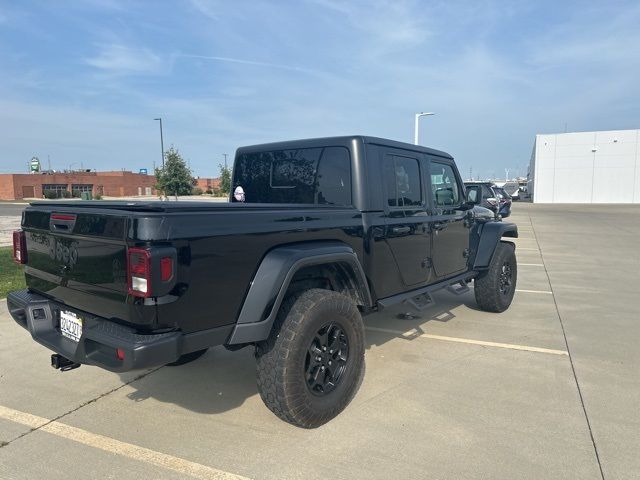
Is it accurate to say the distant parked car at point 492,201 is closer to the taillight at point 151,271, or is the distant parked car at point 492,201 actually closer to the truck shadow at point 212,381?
the truck shadow at point 212,381

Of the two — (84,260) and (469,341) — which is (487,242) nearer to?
(469,341)

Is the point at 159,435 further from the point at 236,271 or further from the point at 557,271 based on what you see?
the point at 557,271

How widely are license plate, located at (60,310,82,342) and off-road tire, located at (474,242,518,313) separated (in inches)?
177

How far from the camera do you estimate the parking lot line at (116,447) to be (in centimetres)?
269

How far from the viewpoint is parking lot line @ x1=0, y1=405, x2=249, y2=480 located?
269 centimetres

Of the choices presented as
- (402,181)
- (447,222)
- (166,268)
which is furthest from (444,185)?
(166,268)

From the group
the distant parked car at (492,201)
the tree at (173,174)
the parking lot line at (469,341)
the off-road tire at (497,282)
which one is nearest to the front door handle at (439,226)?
the parking lot line at (469,341)

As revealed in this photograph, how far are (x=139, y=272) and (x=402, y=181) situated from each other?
2533mm

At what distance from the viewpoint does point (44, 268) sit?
3.21 metres

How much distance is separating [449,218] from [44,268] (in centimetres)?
360

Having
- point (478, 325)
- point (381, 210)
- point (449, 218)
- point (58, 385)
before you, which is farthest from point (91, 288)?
point (478, 325)

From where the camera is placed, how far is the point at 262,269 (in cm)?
285

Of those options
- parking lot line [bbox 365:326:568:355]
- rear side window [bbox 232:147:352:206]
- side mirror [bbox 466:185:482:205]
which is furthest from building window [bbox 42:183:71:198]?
side mirror [bbox 466:185:482:205]

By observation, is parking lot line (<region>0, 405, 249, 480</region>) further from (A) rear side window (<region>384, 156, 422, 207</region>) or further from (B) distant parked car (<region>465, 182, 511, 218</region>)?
(B) distant parked car (<region>465, 182, 511, 218</region>)
